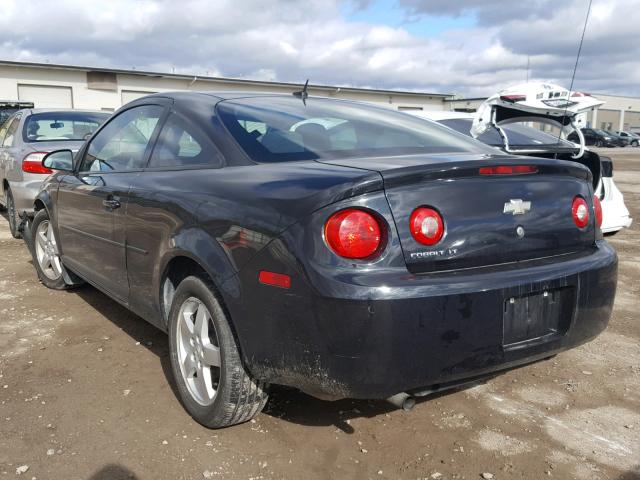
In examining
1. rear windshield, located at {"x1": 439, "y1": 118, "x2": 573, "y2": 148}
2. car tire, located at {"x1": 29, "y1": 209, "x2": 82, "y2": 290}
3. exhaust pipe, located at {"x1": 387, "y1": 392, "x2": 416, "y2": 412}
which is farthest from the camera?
rear windshield, located at {"x1": 439, "y1": 118, "x2": 573, "y2": 148}

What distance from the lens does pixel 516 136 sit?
653 centimetres

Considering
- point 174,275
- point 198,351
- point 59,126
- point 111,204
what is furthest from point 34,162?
point 198,351

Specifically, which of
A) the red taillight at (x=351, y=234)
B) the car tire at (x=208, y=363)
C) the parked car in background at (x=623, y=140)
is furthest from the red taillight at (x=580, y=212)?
the parked car in background at (x=623, y=140)

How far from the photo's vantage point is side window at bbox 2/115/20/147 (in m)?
7.19

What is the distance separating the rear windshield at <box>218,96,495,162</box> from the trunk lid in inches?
11.3

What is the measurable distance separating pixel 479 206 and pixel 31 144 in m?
5.73

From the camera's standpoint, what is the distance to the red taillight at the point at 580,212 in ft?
8.87

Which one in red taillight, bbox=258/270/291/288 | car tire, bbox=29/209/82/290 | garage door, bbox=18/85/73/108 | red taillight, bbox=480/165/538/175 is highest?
garage door, bbox=18/85/73/108

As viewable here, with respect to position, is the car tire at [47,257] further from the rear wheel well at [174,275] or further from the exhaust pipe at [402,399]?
the exhaust pipe at [402,399]

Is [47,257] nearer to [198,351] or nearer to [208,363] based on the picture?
[198,351]

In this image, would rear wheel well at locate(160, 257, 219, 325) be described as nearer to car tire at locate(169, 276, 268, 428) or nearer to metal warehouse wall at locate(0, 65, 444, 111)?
car tire at locate(169, 276, 268, 428)

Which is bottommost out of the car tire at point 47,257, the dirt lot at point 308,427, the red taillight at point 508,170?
the dirt lot at point 308,427

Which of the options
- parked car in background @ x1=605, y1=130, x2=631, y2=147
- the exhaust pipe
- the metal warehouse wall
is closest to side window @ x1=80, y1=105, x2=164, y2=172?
the exhaust pipe

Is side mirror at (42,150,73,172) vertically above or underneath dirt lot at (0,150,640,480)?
above
